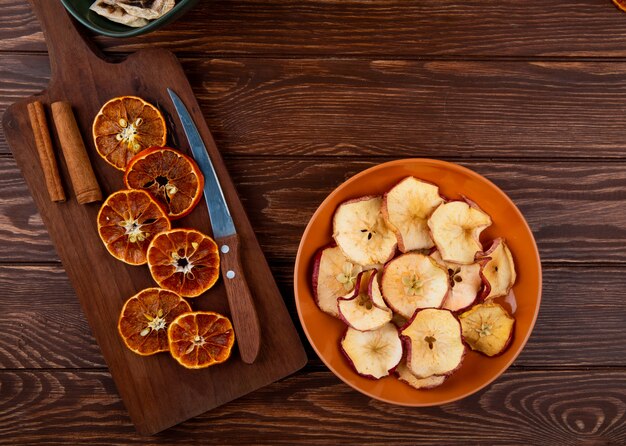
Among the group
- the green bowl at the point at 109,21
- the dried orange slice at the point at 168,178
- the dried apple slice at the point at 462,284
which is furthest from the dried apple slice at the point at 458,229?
the green bowl at the point at 109,21

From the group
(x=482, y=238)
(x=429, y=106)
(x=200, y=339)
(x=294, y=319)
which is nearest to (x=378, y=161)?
(x=429, y=106)

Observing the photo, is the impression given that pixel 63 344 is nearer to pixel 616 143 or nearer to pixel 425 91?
pixel 425 91

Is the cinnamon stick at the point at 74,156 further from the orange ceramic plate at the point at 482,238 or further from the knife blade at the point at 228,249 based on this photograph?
the orange ceramic plate at the point at 482,238

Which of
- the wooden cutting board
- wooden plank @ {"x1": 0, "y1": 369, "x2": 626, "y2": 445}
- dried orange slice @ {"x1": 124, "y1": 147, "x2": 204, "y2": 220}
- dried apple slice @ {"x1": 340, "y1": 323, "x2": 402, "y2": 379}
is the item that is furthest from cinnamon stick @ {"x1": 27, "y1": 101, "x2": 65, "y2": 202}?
dried apple slice @ {"x1": 340, "y1": 323, "x2": 402, "y2": 379}

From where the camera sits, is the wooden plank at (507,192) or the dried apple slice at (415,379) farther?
the wooden plank at (507,192)

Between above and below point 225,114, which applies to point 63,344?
below

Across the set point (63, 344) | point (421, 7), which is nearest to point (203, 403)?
point (63, 344)

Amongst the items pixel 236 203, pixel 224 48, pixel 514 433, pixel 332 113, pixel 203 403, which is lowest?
pixel 514 433
